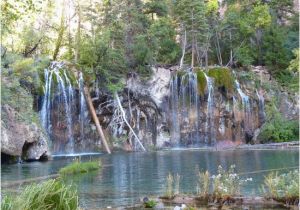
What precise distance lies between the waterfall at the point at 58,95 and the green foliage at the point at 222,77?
34.2ft

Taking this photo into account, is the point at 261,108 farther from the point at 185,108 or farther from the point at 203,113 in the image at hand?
the point at 185,108

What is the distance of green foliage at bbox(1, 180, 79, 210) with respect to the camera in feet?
19.3

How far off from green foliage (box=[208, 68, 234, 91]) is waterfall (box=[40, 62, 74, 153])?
1042 cm

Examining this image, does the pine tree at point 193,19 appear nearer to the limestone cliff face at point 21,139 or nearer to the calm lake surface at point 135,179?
the limestone cliff face at point 21,139

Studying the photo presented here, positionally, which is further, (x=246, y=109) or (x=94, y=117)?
(x=246, y=109)

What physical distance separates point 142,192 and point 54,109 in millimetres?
19989

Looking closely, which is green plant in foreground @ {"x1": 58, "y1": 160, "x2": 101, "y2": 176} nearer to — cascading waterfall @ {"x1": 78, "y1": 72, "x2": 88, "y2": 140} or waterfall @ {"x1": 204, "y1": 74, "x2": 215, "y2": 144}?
cascading waterfall @ {"x1": 78, "y1": 72, "x2": 88, "y2": 140}

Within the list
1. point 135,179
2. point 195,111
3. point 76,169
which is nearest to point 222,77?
point 195,111

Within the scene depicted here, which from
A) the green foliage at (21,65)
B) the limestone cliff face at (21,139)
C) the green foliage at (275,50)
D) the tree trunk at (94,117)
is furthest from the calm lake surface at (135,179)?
the green foliage at (275,50)

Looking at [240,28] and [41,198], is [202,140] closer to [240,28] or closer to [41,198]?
[240,28]

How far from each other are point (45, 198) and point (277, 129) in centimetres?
2931

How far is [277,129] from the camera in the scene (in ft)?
111

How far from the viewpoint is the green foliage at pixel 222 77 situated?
35.7 m

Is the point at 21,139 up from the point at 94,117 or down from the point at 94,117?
down
